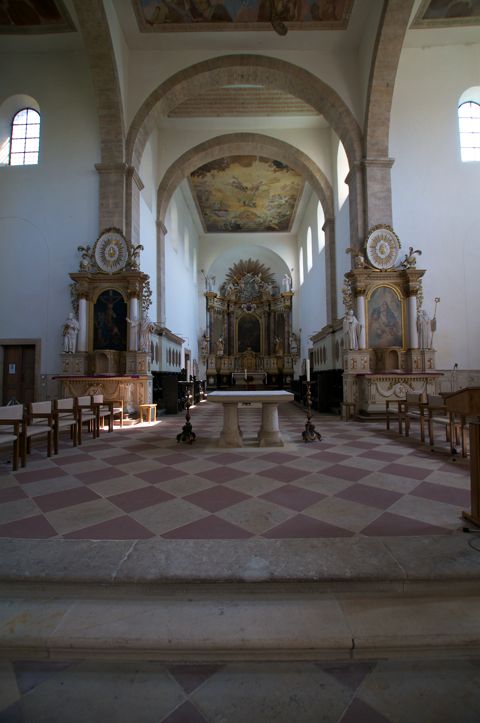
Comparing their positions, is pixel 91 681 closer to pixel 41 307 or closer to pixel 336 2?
pixel 41 307

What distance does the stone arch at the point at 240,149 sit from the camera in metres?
13.3

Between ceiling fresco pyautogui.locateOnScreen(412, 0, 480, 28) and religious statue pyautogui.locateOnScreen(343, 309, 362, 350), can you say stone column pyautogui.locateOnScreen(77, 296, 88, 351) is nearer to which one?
religious statue pyautogui.locateOnScreen(343, 309, 362, 350)

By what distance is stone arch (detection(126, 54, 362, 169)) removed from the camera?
9.89 m

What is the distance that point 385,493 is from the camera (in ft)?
9.75

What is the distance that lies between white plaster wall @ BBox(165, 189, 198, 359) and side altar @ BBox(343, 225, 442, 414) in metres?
7.99

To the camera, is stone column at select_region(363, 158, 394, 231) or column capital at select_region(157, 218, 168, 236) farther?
column capital at select_region(157, 218, 168, 236)

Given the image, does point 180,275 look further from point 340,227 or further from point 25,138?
point 340,227

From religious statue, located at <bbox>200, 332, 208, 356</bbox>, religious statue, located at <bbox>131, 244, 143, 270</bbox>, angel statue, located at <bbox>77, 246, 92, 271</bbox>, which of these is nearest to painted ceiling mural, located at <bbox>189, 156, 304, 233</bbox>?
religious statue, located at <bbox>200, 332, 208, 356</bbox>

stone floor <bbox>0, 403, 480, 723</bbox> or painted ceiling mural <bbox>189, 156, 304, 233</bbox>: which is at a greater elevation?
painted ceiling mural <bbox>189, 156, 304, 233</bbox>

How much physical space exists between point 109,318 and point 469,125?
11890 millimetres

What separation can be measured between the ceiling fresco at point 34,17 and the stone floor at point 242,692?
1329cm

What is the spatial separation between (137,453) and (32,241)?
8.62 m

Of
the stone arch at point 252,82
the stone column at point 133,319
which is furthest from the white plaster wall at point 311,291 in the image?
the stone column at point 133,319

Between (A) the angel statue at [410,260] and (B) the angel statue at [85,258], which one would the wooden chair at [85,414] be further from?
(A) the angel statue at [410,260]
